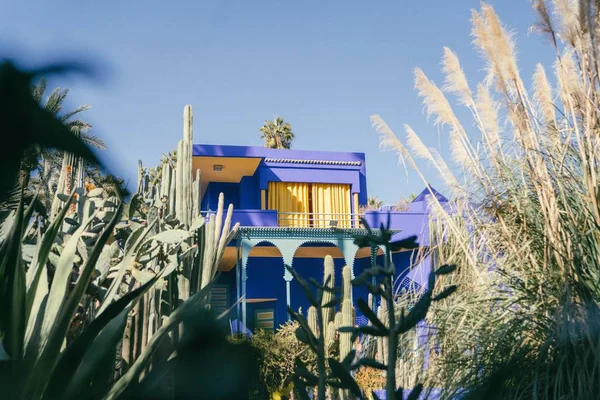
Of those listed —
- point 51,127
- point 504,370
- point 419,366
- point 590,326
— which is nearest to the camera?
point 51,127

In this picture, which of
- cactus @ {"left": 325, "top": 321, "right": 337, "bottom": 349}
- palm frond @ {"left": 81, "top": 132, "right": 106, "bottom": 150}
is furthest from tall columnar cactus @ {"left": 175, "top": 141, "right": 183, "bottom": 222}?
palm frond @ {"left": 81, "top": 132, "right": 106, "bottom": 150}

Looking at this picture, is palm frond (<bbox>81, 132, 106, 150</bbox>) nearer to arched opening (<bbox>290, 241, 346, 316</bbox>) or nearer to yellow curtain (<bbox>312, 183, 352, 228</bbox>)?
arched opening (<bbox>290, 241, 346, 316</bbox>)

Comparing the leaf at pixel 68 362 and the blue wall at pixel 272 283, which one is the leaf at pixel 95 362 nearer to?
the leaf at pixel 68 362

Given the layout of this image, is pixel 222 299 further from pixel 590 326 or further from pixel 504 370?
pixel 504 370

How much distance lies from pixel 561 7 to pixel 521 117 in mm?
861

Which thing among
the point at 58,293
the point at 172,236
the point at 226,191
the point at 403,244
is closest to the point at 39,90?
the point at 403,244

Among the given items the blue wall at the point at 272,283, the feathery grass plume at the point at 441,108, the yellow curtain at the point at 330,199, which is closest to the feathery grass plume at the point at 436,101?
the feathery grass plume at the point at 441,108

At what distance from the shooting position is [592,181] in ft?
12.6

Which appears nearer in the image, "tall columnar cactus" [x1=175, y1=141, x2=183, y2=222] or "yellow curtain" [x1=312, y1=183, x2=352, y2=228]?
"tall columnar cactus" [x1=175, y1=141, x2=183, y2=222]

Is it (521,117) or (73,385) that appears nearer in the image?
(73,385)

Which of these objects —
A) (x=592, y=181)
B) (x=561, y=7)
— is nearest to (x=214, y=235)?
(x=592, y=181)

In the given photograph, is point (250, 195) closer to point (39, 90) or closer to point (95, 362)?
point (95, 362)

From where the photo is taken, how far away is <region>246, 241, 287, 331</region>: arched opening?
18.8 m

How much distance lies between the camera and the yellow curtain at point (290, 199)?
67.8 ft
